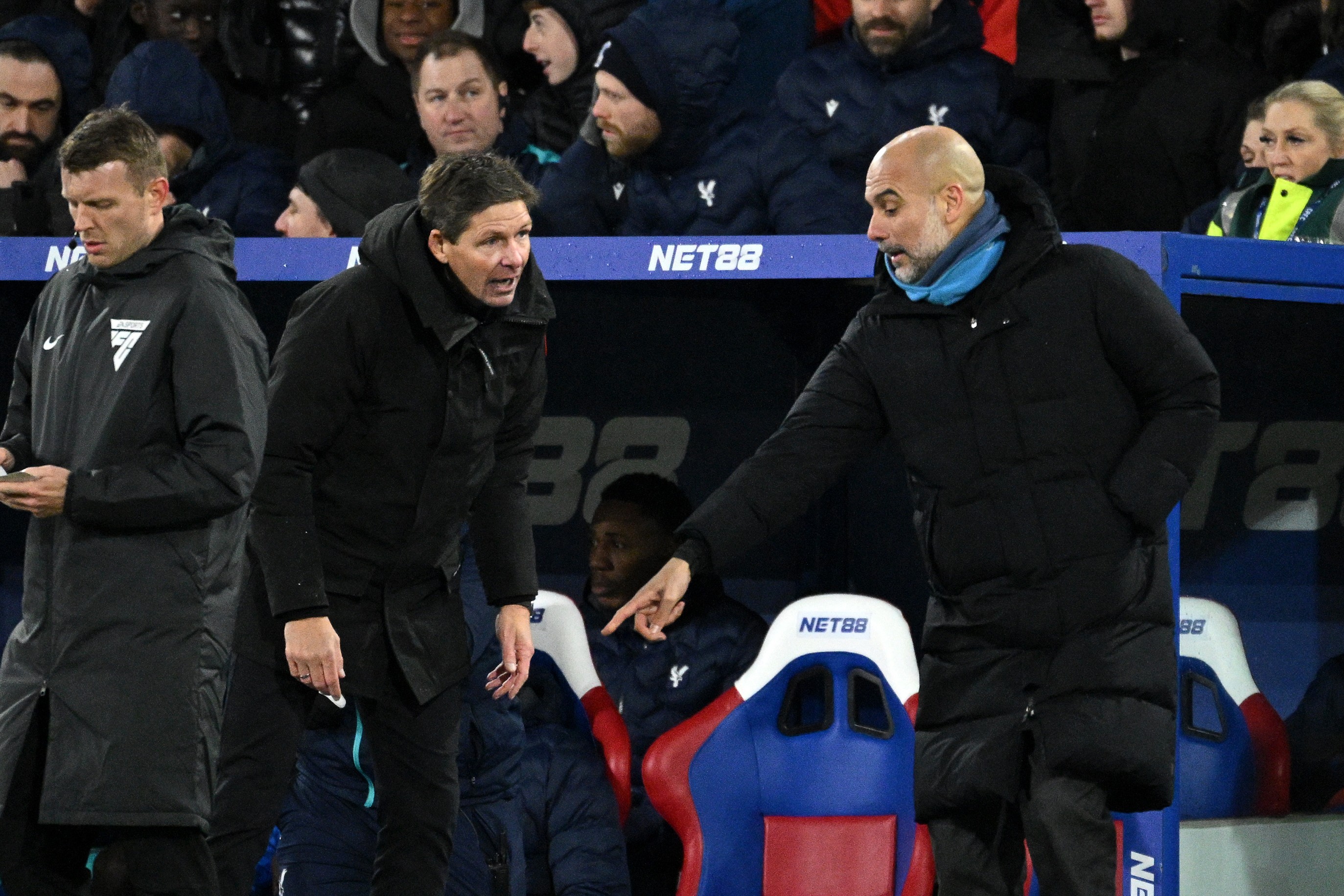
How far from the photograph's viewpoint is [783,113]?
589cm

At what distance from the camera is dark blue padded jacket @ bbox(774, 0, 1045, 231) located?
5688 mm

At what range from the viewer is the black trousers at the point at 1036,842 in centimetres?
354

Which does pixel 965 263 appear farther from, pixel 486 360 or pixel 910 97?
pixel 910 97

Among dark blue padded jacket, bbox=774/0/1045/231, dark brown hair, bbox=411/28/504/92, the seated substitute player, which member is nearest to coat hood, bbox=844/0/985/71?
dark blue padded jacket, bbox=774/0/1045/231

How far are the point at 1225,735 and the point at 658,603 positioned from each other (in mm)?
2356

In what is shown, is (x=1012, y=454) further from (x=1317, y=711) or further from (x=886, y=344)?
(x=1317, y=711)

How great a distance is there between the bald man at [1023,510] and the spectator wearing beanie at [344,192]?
226 cm

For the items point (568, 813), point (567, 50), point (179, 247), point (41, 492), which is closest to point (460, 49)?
point (567, 50)

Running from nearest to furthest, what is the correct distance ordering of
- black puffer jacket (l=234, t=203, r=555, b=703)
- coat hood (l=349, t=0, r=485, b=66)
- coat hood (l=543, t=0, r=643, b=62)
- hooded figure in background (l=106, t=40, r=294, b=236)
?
black puffer jacket (l=234, t=203, r=555, b=703) < hooded figure in background (l=106, t=40, r=294, b=236) < coat hood (l=543, t=0, r=643, b=62) < coat hood (l=349, t=0, r=485, b=66)

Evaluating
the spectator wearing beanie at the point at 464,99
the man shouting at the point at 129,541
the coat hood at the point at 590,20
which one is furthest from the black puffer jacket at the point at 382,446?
the coat hood at the point at 590,20

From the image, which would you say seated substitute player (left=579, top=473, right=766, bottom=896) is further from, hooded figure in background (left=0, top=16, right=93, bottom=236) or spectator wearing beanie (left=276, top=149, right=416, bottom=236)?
hooded figure in background (left=0, top=16, right=93, bottom=236)

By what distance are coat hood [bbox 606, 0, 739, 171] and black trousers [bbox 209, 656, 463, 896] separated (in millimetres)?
2221

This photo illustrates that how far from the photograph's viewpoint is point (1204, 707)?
18.4ft

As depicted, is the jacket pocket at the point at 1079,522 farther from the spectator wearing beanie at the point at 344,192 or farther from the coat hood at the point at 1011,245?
the spectator wearing beanie at the point at 344,192
